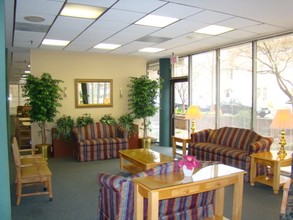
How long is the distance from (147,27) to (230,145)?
3.01 m

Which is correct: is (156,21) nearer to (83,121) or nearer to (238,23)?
(238,23)

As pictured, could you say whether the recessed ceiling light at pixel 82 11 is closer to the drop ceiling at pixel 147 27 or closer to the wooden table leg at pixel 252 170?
the drop ceiling at pixel 147 27

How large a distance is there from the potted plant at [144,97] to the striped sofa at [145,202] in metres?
4.59

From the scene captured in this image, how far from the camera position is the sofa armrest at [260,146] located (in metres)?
4.73

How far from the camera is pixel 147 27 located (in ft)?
15.2

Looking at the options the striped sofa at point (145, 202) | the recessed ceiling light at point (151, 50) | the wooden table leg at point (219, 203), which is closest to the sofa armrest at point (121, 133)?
the recessed ceiling light at point (151, 50)

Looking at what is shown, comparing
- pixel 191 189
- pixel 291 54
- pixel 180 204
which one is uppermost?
pixel 291 54

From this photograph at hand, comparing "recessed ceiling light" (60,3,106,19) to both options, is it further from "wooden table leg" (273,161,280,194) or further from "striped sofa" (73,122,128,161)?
"wooden table leg" (273,161,280,194)

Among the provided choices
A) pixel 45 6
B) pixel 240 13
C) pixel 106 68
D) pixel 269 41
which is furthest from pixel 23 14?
pixel 269 41

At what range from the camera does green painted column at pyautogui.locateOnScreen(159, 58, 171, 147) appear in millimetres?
8266

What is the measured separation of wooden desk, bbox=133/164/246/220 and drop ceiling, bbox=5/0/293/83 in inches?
83.8

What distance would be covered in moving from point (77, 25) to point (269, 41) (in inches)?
152

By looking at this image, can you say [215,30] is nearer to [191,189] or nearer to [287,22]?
[287,22]

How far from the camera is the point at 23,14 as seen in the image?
12.7 ft
